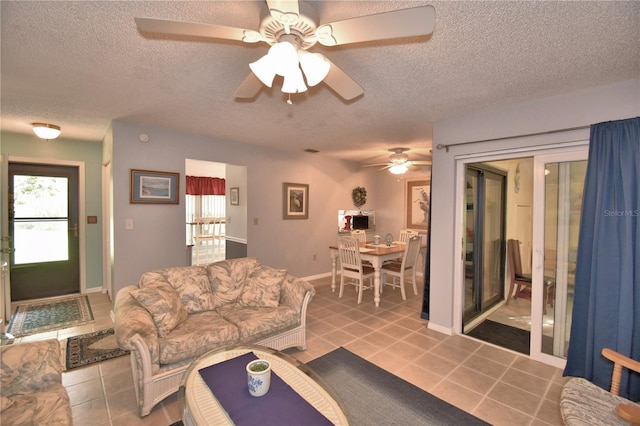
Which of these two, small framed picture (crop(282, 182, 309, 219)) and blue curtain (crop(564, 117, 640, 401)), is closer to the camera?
blue curtain (crop(564, 117, 640, 401))

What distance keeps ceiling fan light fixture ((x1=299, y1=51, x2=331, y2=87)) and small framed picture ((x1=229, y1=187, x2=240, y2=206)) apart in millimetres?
3841

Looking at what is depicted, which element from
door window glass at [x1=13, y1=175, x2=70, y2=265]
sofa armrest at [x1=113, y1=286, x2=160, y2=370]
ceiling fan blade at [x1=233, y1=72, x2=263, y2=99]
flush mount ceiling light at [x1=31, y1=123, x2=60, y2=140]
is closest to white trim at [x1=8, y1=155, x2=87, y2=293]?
door window glass at [x1=13, y1=175, x2=70, y2=265]

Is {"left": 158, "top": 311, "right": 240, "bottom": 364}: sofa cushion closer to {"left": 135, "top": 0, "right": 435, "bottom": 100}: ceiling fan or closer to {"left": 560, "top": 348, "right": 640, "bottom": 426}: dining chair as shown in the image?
{"left": 135, "top": 0, "right": 435, "bottom": 100}: ceiling fan

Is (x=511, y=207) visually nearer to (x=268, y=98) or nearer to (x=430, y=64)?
(x=430, y=64)

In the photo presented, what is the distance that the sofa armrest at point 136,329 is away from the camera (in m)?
1.92

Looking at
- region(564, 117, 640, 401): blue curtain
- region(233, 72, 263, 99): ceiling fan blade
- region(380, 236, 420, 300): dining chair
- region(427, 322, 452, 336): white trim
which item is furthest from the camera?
region(380, 236, 420, 300): dining chair

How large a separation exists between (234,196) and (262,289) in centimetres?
266

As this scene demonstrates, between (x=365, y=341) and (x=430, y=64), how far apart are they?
2652 mm

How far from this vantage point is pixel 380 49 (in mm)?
1907

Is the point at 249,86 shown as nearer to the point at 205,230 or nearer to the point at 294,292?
the point at 294,292

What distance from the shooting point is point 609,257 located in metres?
2.22

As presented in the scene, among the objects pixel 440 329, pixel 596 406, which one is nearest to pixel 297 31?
pixel 596 406

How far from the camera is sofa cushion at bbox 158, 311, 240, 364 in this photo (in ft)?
6.84

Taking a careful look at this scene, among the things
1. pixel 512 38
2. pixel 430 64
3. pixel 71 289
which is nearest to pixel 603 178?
pixel 512 38
